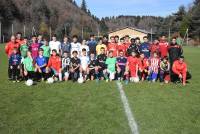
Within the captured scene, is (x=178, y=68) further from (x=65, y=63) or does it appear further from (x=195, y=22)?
(x=195, y=22)

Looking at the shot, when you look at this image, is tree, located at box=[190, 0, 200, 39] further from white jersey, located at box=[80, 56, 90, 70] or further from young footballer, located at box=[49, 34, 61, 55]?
white jersey, located at box=[80, 56, 90, 70]

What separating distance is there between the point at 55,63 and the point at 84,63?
1.06 metres

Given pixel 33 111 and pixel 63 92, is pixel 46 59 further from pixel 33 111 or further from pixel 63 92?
pixel 33 111

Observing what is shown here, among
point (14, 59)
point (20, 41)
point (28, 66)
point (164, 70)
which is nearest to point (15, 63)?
point (14, 59)

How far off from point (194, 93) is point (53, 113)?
478cm

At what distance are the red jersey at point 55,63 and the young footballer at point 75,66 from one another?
480mm

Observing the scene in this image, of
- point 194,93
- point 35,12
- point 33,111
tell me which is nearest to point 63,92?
point 33,111

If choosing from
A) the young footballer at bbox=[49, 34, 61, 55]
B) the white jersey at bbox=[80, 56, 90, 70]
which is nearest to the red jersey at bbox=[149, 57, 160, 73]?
the white jersey at bbox=[80, 56, 90, 70]

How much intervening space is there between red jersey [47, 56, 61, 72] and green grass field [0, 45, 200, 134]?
→ 1.12 metres

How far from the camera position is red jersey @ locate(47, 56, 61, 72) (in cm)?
1357

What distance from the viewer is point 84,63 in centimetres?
1389

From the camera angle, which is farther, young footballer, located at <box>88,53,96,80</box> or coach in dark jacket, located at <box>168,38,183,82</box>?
coach in dark jacket, located at <box>168,38,183,82</box>

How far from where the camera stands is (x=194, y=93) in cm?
1123

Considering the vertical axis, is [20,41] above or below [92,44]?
above
